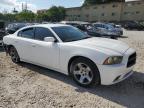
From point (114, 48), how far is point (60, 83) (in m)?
1.69

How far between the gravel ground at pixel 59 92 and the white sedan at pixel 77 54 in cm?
30

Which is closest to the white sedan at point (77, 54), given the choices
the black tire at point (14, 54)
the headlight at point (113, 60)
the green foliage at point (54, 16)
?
the headlight at point (113, 60)

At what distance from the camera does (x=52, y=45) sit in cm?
555

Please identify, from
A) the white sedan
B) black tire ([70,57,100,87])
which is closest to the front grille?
the white sedan

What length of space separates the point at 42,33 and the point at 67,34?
0.78m

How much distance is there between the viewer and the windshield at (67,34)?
5.64 m

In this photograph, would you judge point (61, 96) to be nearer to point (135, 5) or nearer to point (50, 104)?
point (50, 104)

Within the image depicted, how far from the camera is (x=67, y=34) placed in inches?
230

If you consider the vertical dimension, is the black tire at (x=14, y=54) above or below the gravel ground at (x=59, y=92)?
above

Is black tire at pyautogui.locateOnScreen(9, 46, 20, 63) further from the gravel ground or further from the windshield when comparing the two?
the windshield

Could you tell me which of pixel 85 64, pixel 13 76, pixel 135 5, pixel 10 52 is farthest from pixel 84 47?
pixel 135 5

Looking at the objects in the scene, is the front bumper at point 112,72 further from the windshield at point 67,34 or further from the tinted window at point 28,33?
the tinted window at point 28,33

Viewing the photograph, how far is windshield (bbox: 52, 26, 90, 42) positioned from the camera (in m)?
5.64

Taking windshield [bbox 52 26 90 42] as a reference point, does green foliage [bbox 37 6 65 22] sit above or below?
above
